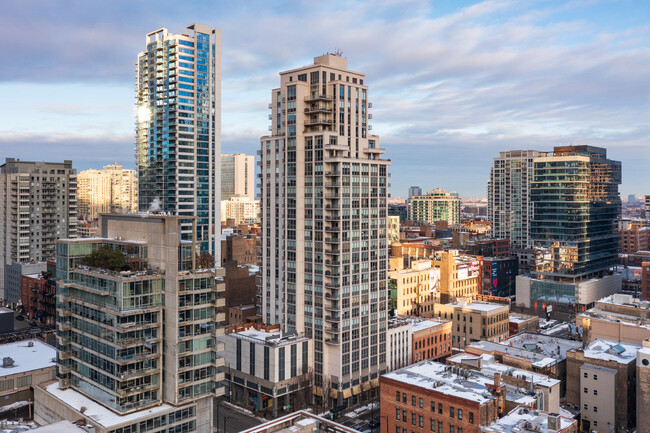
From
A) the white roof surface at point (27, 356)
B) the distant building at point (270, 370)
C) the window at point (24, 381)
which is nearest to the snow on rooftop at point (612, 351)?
the distant building at point (270, 370)

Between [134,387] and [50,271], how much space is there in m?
131

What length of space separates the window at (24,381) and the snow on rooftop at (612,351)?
110 m

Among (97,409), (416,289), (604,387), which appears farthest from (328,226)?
(416,289)

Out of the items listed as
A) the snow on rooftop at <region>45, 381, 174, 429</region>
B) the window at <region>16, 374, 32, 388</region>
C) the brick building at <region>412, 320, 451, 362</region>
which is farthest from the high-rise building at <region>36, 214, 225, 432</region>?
the brick building at <region>412, 320, 451, 362</region>

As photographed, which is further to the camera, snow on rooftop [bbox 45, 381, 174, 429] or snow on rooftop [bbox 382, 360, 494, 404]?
snow on rooftop [bbox 382, 360, 494, 404]

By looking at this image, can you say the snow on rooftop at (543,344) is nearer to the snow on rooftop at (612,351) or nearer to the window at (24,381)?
the snow on rooftop at (612,351)

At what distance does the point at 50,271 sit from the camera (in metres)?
188

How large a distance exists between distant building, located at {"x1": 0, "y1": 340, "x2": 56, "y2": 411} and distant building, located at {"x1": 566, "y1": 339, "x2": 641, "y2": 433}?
10151 centimetres

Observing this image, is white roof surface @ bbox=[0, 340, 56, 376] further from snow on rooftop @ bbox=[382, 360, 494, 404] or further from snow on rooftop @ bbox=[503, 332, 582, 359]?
snow on rooftop @ bbox=[503, 332, 582, 359]

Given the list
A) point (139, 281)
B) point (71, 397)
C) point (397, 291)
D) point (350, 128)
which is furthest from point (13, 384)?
point (397, 291)

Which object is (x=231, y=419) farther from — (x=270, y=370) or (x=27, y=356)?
(x=27, y=356)

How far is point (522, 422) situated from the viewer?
251 feet

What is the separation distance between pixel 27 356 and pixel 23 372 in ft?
38.2

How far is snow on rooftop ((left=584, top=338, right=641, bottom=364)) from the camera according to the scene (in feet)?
352
